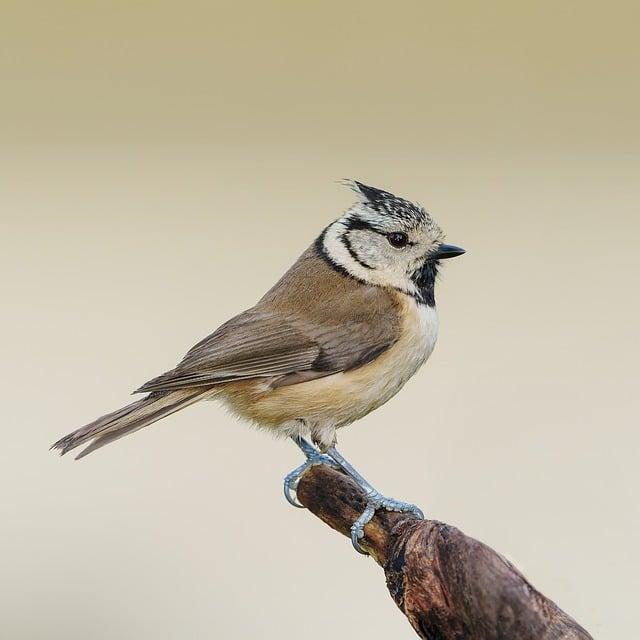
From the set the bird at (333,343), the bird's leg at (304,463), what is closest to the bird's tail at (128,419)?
the bird at (333,343)

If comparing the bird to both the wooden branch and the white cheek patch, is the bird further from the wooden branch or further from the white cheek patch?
the wooden branch

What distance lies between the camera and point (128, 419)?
53.2 inches

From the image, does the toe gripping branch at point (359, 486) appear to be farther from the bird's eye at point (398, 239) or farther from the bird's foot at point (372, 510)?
the bird's eye at point (398, 239)

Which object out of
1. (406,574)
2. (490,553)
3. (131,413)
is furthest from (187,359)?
(490,553)

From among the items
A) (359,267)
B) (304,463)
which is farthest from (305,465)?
(359,267)

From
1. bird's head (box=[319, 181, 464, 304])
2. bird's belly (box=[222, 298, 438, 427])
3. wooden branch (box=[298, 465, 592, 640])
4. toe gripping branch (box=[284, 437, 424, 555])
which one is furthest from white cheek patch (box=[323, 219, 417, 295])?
wooden branch (box=[298, 465, 592, 640])

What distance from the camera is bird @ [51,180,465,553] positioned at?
146 cm

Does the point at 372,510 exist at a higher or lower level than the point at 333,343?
lower

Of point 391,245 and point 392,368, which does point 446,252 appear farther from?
point 392,368

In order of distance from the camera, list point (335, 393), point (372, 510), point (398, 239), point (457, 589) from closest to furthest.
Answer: point (457, 589)
point (372, 510)
point (335, 393)
point (398, 239)

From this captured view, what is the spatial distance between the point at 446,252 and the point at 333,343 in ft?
0.89

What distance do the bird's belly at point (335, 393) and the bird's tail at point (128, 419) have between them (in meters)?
0.09

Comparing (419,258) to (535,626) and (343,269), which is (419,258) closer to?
(343,269)

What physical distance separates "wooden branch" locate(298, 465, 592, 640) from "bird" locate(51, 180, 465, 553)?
0.58 feet
